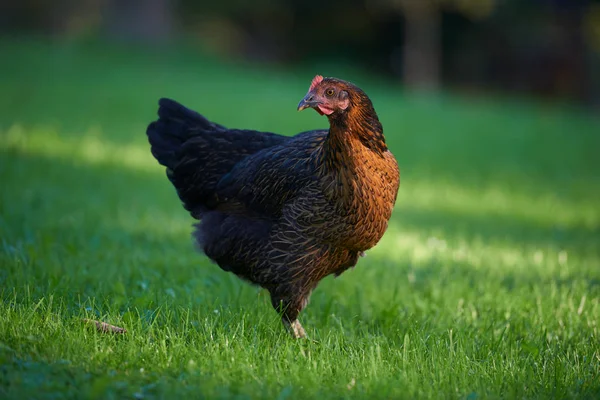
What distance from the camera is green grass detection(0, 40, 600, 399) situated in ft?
13.5

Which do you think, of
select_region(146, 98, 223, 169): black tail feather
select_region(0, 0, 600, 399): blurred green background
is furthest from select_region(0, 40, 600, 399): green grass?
select_region(146, 98, 223, 169): black tail feather

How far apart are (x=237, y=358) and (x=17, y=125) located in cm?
954

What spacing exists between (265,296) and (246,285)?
246mm

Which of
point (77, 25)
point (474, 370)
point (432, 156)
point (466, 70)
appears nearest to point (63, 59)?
point (432, 156)

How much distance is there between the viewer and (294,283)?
5.18 metres

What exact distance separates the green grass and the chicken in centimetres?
38

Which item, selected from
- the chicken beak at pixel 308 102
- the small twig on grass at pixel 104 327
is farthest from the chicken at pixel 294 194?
the small twig on grass at pixel 104 327

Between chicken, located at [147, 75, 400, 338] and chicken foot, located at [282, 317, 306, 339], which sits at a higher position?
chicken, located at [147, 75, 400, 338]

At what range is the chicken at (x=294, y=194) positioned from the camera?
4.87 meters

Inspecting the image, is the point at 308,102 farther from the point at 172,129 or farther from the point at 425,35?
the point at 425,35

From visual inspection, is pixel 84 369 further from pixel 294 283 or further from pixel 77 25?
pixel 77 25

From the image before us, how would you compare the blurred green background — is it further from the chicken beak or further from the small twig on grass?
the chicken beak

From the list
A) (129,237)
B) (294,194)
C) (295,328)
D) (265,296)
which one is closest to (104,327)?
(295,328)

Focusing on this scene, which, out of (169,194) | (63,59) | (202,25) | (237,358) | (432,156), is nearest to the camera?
(237,358)
